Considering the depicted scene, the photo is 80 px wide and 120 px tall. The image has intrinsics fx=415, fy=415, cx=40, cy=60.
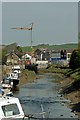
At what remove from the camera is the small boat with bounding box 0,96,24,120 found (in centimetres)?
→ 1338

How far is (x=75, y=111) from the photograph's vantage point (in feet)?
113

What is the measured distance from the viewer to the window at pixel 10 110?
13.5 metres

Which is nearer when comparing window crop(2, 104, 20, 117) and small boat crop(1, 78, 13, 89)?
window crop(2, 104, 20, 117)

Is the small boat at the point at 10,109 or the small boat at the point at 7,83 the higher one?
the small boat at the point at 10,109

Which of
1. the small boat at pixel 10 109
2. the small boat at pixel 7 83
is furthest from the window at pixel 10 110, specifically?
the small boat at pixel 7 83

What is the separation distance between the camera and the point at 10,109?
13539 millimetres

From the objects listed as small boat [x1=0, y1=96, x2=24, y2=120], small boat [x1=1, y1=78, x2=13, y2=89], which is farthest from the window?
small boat [x1=1, y1=78, x2=13, y2=89]

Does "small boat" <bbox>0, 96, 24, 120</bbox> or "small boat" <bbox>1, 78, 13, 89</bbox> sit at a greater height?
"small boat" <bbox>0, 96, 24, 120</bbox>

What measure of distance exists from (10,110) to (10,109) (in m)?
0.03

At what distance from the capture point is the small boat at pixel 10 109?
13383mm

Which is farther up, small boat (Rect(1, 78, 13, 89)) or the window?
the window

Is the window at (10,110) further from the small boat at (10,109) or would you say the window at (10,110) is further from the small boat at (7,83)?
the small boat at (7,83)

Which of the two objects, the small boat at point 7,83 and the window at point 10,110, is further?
the small boat at point 7,83

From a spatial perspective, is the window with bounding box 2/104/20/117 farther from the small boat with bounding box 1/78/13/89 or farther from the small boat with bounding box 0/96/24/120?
the small boat with bounding box 1/78/13/89
